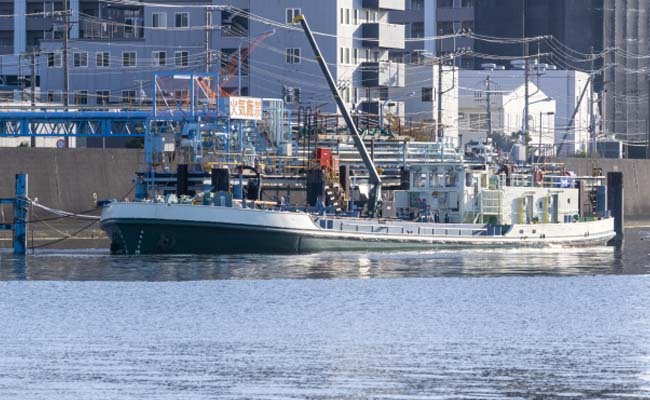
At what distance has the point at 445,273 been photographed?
57.2 m

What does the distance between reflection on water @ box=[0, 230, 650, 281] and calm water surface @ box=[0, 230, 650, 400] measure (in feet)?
0.38

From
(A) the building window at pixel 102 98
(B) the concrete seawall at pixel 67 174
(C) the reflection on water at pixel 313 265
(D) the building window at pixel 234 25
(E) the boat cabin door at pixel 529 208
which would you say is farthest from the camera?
(D) the building window at pixel 234 25

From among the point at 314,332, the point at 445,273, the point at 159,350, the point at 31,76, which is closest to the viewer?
the point at 159,350

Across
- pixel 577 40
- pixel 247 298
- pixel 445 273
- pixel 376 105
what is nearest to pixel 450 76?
pixel 376 105

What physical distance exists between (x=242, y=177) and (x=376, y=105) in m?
52.0

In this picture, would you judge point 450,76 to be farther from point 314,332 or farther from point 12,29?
point 314,332

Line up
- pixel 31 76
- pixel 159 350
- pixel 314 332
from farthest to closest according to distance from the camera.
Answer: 1. pixel 31 76
2. pixel 314 332
3. pixel 159 350

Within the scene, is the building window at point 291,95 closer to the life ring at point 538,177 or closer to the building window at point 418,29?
the life ring at point 538,177

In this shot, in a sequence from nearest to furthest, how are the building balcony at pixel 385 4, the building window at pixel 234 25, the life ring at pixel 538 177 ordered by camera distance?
1. the life ring at pixel 538 177
2. the building window at pixel 234 25
3. the building balcony at pixel 385 4

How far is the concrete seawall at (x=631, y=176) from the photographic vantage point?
115875 mm

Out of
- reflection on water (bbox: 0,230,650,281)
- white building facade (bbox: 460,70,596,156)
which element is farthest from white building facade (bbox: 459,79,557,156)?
reflection on water (bbox: 0,230,650,281)

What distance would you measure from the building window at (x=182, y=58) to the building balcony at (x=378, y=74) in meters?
13.3

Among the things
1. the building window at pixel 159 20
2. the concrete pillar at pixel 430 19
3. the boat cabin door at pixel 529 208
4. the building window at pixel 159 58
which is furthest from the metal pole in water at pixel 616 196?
the concrete pillar at pixel 430 19

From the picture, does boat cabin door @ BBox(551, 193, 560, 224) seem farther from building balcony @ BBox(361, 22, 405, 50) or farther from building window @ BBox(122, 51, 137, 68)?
building window @ BBox(122, 51, 137, 68)
